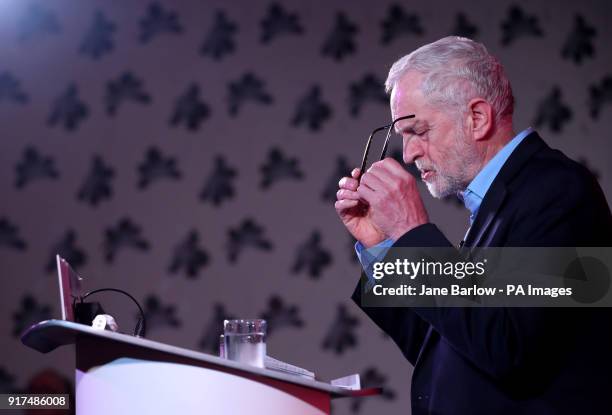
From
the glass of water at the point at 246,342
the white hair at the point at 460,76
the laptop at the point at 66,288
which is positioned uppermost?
the white hair at the point at 460,76

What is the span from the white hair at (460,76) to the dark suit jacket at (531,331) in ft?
0.62

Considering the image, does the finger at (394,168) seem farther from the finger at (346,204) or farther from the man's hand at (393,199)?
the finger at (346,204)

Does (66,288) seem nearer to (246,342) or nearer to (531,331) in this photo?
(246,342)

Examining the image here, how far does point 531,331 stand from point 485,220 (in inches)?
9.4

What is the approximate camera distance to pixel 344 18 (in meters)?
2.96

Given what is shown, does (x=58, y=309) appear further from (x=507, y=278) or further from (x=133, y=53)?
(x=507, y=278)

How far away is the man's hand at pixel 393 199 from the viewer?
1309 mm

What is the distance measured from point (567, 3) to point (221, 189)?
1468 mm

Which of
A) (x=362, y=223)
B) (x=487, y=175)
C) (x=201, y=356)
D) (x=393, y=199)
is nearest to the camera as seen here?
(x=201, y=356)

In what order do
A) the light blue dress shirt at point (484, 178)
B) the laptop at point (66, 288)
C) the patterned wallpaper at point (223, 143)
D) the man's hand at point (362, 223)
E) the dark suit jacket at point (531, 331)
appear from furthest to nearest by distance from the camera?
the patterned wallpaper at point (223, 143), the man's hand at point (362, 223), the light blue dress shirt at point (484, 178), the laptop at point (66, 288), the dark suit jacket at point (531, 331)

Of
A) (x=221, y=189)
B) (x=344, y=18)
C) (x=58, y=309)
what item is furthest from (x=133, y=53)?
(x=58, y=309)

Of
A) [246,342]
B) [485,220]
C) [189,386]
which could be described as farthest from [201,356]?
[485,220]

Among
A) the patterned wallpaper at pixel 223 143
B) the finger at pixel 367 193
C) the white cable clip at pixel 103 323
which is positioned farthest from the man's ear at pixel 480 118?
the patterned wallpaper at pixel 223 143

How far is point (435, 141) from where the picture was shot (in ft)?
4.87
